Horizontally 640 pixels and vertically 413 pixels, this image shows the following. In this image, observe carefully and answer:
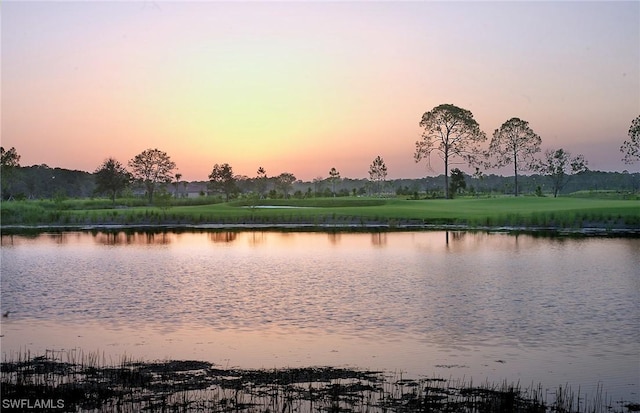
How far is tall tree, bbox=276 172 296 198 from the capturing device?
173 m

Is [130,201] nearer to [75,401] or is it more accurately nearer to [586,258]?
[586,258]

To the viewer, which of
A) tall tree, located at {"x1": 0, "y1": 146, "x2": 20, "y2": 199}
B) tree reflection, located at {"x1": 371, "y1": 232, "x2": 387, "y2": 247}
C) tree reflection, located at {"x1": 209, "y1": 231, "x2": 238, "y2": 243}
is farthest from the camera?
tall tree, located at {"x1": 0, "y1": 146, "x2": 20, "y2": 199}

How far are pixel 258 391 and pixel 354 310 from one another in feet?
29.6

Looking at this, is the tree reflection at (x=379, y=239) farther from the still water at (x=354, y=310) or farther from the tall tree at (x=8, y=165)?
the tall tree at (x=8, y=165)

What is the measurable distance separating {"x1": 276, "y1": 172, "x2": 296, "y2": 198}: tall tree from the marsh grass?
158 metres

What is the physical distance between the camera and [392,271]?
29.5 m

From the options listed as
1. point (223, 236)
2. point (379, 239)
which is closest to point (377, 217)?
point (379, 239)

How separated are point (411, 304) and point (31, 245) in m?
33.2

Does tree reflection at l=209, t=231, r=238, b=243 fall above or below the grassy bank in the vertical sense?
below

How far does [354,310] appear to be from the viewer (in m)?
20.0

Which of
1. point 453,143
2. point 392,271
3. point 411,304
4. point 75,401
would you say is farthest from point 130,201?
point 75,401

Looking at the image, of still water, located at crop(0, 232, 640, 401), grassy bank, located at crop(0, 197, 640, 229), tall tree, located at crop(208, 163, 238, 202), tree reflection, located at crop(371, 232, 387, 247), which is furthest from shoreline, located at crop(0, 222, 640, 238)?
tall tree, located at crop(208, 163, 238, 202)

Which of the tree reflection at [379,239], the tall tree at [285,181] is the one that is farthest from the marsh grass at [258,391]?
the tall tree at [285,181]

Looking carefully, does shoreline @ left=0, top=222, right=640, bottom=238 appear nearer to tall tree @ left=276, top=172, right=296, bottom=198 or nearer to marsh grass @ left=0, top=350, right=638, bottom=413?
marsh grass @ left=0, top=350, right=638, bottom=413
